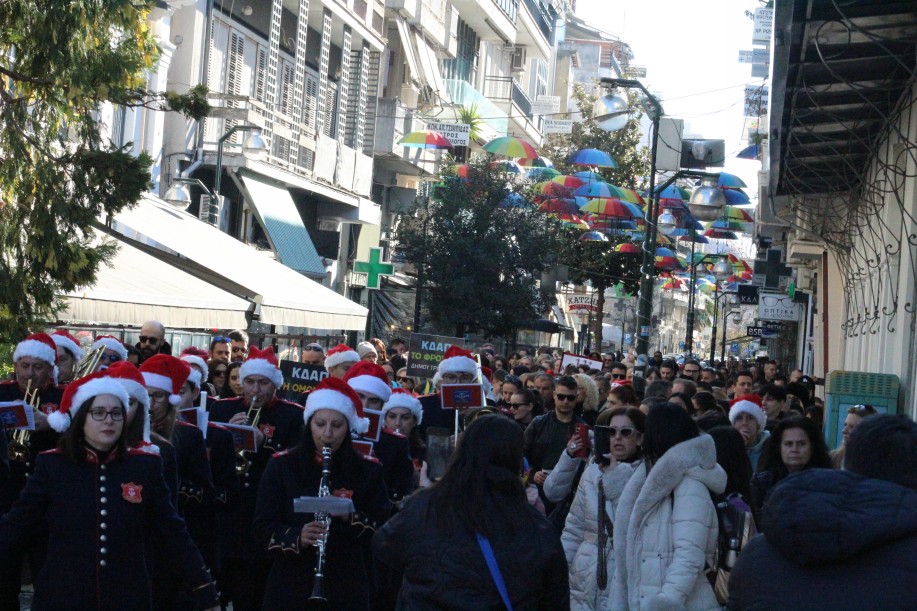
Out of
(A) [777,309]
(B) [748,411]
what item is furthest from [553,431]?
(A) [777,309]

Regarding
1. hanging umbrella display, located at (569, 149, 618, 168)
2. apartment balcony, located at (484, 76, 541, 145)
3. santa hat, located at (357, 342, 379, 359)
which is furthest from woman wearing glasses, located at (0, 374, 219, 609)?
apartment balcony, located at (484, 76, 541, 145)

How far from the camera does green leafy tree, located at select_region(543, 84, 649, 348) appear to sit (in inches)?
1757

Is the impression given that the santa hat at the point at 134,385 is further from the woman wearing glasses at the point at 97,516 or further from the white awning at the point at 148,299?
the white awning at the point at 148,299

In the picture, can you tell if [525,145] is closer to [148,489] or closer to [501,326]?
[501,326]

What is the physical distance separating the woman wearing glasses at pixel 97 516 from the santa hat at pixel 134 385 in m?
0.11

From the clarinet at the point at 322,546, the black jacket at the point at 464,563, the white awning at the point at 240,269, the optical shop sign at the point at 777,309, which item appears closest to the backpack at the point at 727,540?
the clarinet at the point at 322,546

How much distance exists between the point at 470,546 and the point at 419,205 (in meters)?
31.9

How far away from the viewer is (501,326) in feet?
115

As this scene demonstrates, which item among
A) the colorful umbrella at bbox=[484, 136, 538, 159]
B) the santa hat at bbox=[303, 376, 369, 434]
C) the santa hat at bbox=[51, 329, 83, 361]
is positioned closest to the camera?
the santa hat at bbox=[303, 376, 369, 434]

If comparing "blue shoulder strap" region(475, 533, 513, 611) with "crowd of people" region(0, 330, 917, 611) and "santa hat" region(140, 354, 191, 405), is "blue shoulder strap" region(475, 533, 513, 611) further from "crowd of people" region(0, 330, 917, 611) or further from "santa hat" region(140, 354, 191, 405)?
"santa hat" region(140, 354, 191, 405)

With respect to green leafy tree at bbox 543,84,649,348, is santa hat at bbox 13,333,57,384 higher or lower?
lower

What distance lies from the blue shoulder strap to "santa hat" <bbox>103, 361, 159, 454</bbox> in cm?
220

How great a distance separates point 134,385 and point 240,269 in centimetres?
1324

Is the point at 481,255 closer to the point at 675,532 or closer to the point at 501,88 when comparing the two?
the point at 501,88
